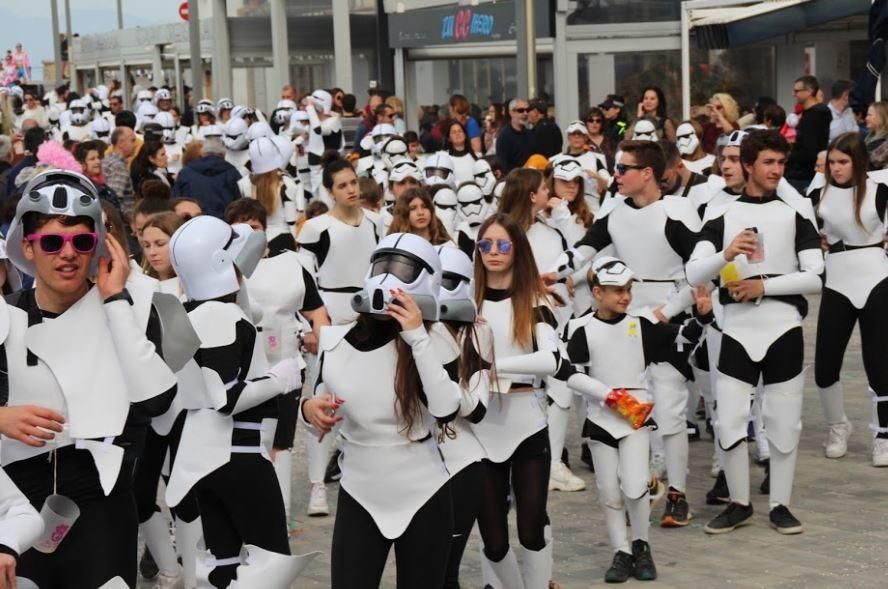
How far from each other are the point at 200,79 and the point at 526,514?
26.9 metres

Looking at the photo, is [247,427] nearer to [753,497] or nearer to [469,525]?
[469,525]

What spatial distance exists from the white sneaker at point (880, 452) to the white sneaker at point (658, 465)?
1401mm

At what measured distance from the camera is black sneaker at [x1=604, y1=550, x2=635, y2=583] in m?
7.80

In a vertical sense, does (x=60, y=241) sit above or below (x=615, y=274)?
above

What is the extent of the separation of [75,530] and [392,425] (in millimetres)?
1249

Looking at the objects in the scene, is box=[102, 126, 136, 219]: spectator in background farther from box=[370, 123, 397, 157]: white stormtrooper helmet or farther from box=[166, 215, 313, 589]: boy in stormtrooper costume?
box=[166, 215, 313, 589]: boy in stormtrooper costume

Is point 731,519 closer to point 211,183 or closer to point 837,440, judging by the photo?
point 837,440

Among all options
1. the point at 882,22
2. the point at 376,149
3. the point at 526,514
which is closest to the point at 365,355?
the point at 526,514

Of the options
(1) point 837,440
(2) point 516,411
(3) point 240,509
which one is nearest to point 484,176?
(1) point 837,440

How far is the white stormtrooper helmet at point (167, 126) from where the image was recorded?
23.0 metres

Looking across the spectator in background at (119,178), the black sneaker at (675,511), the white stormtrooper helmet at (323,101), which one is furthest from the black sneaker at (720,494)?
the white stormtrooper helmet at (323,101)

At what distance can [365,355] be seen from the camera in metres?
5.62

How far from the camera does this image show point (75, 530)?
4.77m

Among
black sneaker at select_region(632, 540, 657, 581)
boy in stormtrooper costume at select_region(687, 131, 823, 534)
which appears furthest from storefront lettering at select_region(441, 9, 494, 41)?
black sneaker at select_region(632, 540, 657, 581)
